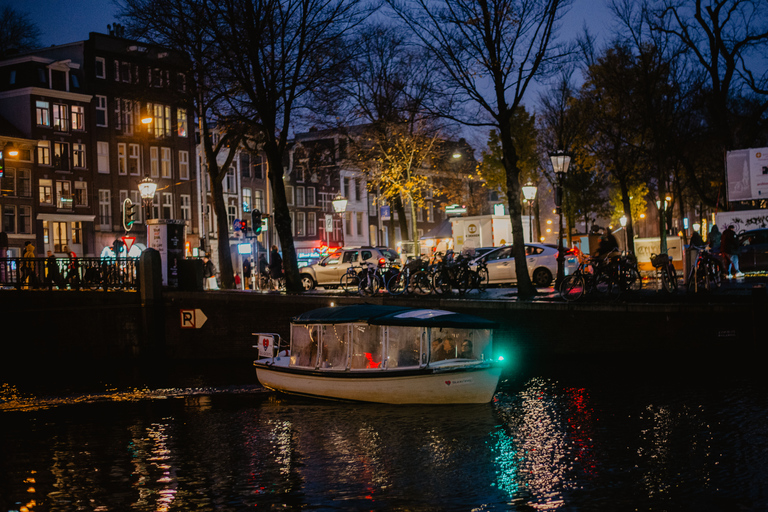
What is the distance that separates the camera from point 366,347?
17.7 meters

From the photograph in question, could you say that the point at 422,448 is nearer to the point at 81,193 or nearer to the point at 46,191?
the point at 46,191

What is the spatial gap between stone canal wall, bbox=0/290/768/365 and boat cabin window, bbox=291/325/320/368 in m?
4.99

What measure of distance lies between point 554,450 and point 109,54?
182 feet

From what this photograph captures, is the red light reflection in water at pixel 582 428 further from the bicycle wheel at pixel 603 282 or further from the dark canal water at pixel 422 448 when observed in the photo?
the bicycle wheel at pixel 603 282

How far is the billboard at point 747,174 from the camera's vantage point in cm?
3562

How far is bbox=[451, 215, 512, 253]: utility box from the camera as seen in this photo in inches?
1656

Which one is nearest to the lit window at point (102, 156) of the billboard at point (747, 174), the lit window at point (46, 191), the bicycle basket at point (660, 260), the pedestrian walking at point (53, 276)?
the lit window at point (46, 191)

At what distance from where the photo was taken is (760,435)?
13469mm

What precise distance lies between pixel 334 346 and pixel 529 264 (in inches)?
571

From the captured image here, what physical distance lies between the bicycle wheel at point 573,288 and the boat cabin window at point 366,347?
6.30m

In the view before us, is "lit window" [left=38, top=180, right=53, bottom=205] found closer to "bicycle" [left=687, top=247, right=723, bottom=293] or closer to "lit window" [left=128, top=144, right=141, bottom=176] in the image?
"lit window" [left=128, top=144, right=141, bottom=176]

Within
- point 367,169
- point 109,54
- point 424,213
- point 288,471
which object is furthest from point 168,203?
point 288,471

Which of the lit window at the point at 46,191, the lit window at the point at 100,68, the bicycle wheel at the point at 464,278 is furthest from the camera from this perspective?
the lit window at the point at 100,68

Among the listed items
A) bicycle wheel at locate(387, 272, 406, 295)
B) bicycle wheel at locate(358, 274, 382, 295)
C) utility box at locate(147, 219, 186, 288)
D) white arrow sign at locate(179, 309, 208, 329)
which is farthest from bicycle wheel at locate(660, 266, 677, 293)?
utility box at locate(147, 219, 186, 288)
